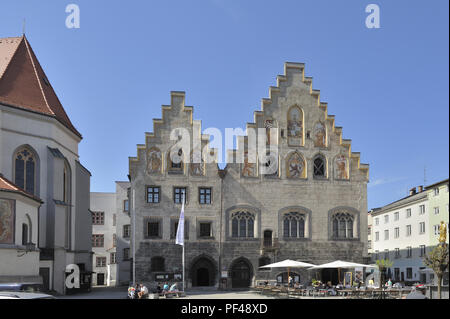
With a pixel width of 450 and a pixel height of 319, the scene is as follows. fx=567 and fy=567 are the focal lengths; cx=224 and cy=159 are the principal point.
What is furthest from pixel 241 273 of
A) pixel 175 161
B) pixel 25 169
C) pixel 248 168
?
pixel 25 169

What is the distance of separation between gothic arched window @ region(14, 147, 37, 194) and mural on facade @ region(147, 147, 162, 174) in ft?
29.7

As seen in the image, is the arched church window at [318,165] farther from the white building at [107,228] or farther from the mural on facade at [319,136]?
the white building at [107,228]

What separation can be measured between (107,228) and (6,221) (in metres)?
39.7

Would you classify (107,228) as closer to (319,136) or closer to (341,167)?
(319,136)

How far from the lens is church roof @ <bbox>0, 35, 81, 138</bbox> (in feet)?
134

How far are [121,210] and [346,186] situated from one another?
30.1m

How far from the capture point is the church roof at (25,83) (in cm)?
4078

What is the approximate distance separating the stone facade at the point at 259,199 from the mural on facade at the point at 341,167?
0.09 metres

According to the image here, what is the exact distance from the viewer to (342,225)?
48.4 m

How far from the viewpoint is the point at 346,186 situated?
48406 millimetres

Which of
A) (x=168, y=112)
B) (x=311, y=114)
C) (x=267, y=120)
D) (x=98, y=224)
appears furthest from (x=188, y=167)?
(x=98, y=224)

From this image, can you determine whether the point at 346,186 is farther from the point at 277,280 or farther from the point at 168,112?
the point at 168,112

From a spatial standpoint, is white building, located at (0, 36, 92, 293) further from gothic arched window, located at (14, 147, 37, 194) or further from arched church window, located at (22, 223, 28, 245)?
arched church window, located at (22, 223, 28, 245)

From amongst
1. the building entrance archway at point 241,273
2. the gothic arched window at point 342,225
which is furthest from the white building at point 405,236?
the building entrance archway at point 241,273
